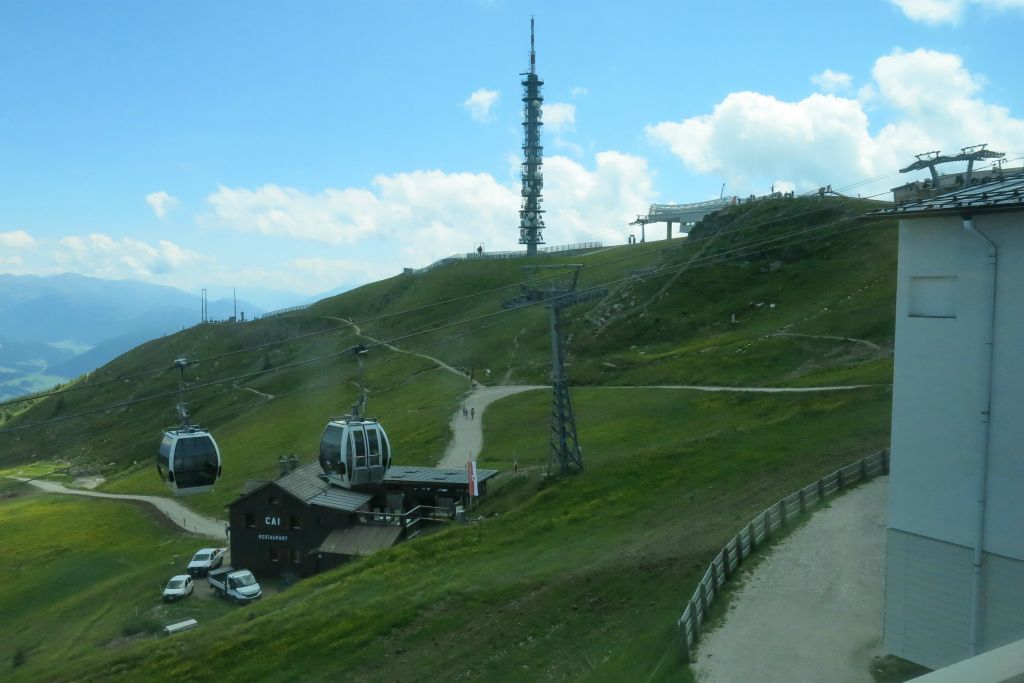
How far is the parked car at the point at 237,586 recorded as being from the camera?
134 ft

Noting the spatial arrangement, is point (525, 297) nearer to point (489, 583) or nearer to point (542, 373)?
point (489, 583)

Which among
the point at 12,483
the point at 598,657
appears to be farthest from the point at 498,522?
the point at 12,483

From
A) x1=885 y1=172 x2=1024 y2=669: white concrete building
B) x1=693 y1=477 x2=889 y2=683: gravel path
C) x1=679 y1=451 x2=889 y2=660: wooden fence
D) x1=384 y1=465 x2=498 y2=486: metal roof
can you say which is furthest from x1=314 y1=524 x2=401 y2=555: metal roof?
x1=885 y1=172 x2=1024 y2=669: white concrete building

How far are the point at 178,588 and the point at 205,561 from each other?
180 inches

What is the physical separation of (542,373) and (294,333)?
254ft

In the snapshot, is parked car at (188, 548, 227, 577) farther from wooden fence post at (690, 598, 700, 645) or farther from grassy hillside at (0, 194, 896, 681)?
wooden fence post at (690, 598, 700, 645)

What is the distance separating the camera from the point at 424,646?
26.7 m

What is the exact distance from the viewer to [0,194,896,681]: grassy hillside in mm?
26656

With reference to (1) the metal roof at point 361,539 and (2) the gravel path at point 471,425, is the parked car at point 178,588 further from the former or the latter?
(2) the gravel path at point 471,425

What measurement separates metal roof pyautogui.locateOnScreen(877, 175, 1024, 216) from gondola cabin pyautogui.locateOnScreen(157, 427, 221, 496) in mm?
21310

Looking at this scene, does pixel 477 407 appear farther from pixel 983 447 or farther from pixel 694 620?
pixel 983 447

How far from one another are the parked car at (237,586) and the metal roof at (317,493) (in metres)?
4.83

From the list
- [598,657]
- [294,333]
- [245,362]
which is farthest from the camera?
[294,333]

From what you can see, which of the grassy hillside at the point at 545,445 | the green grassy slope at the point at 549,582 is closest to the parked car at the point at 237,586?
the grassy hillside at the point at 545,445
